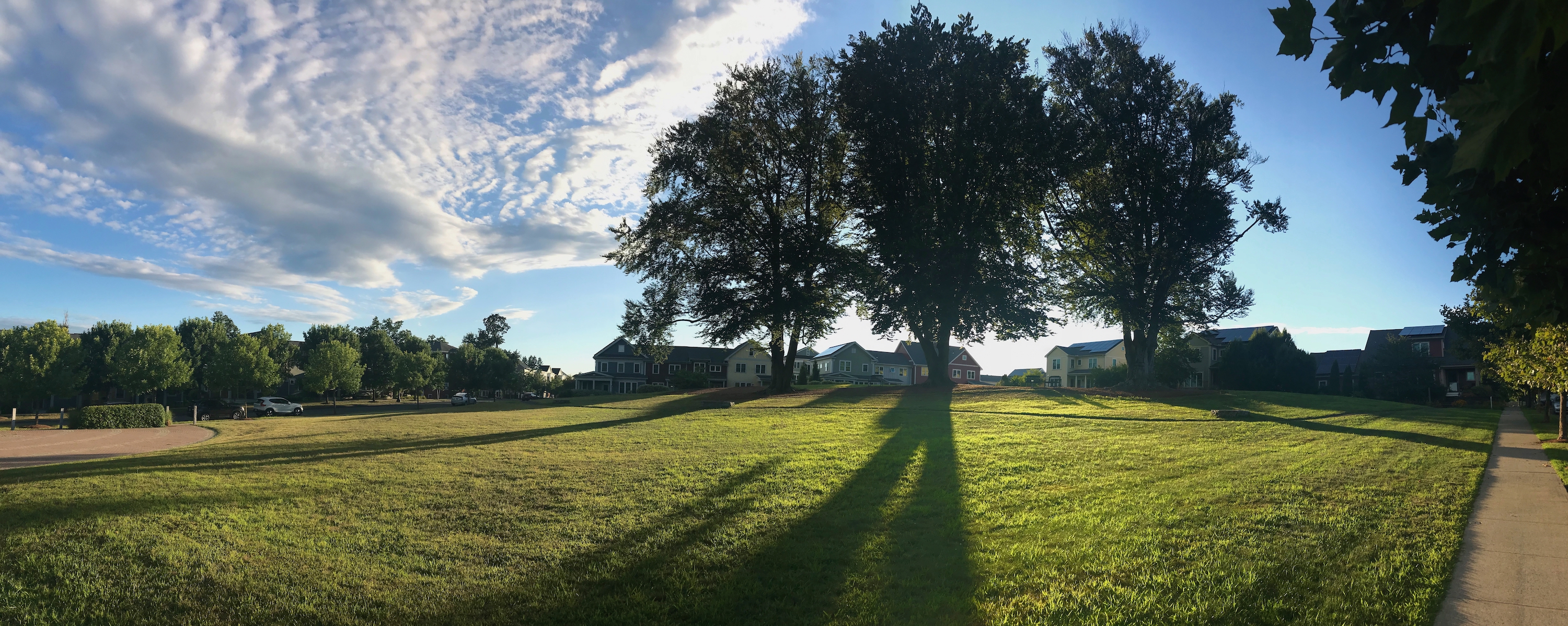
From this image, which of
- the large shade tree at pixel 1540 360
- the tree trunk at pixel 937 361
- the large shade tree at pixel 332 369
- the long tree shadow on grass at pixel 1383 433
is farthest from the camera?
the large shade tree at pixel 332 369

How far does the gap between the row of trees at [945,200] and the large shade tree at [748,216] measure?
0.32 ft

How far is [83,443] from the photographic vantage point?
66.5ft

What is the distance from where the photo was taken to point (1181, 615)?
5.05m

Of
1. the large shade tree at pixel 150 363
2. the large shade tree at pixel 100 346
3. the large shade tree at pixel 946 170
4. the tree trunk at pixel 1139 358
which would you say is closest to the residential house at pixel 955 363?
the tree trunk at pixel 1139 358

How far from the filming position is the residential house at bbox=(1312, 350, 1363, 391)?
59.3 metres

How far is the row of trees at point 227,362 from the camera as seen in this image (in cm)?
4725

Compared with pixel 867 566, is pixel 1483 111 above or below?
above

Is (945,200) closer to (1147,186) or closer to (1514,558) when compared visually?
(1147,186)

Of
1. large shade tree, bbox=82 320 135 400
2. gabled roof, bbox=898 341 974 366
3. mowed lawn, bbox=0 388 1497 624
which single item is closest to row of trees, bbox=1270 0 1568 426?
mowed lawn, bbox=0 388 1497 624

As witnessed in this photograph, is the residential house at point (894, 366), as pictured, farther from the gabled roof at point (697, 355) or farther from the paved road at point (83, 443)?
the paved road at point (83, 443)

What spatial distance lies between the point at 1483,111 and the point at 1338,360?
3232 inches

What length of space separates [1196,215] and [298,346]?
97122 millimetres

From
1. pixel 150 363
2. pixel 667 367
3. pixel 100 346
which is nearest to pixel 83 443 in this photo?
pixel 150 363

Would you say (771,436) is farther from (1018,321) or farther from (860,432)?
(1018,321)
